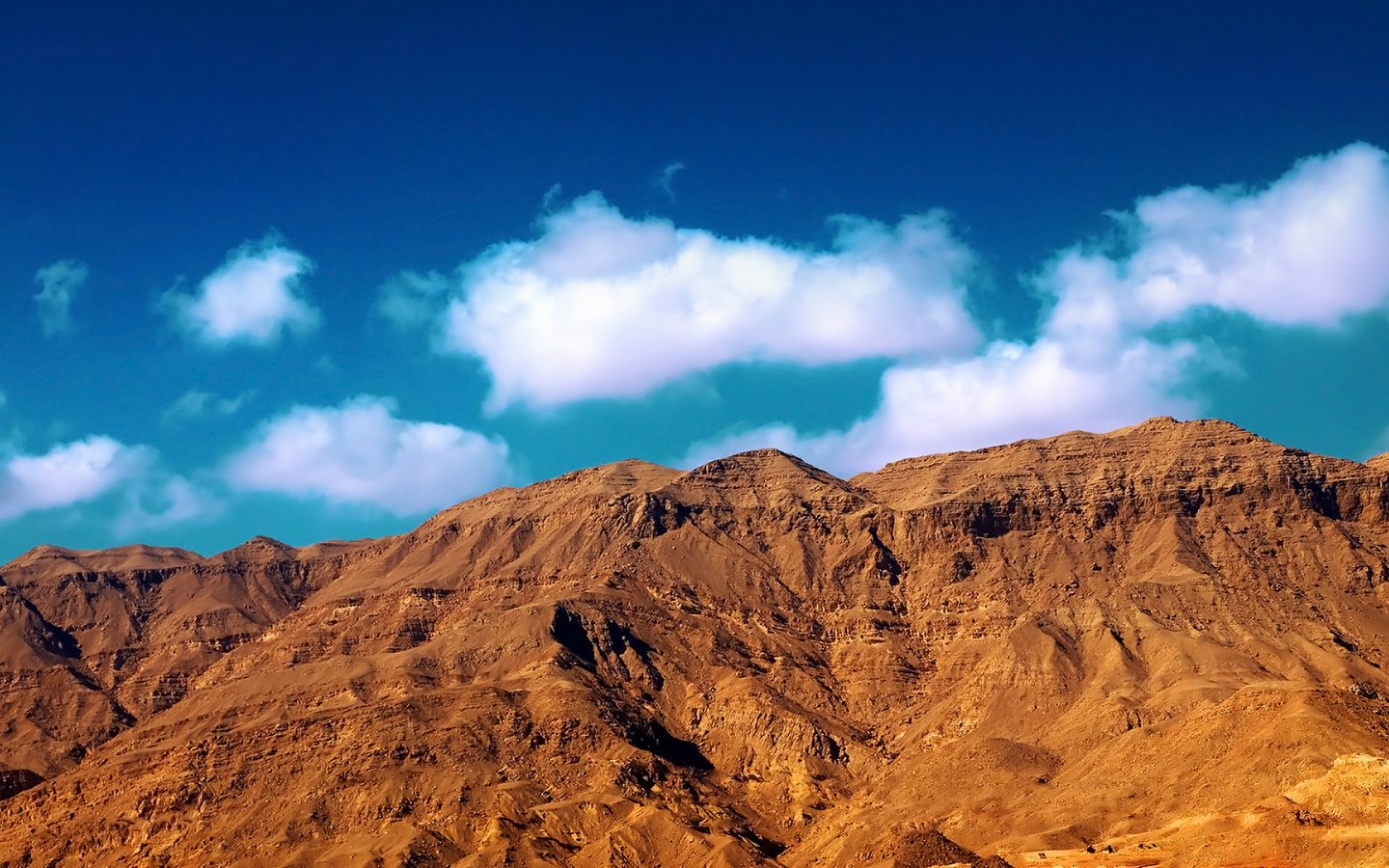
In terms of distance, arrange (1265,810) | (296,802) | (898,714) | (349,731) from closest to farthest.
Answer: (1265,810) → (296,802) → (349,731) → (898,714)

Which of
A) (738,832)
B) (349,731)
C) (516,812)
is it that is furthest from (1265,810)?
(349,731)

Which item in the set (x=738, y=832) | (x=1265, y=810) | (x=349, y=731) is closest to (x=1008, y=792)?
(x=738, y=832)

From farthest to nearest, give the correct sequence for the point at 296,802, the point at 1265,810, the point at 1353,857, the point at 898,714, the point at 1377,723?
the point at 898,714 → the point at 296,802 → the point at 1377,723 → the point at 1265,810 → the point at 1353,857

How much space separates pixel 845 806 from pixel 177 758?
6696 centimetres

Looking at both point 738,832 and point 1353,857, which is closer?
point 1353,857

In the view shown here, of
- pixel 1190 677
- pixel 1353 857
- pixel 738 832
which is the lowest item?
pixel 1353 857

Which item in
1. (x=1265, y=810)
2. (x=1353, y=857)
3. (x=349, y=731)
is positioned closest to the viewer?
(x=1353, y=857)

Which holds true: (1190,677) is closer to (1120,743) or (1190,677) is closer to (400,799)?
(1120,743)

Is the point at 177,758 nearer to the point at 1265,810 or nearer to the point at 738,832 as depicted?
the point at 738,832

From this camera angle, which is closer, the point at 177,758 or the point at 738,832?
the point at 738,832

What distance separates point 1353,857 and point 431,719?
326 ft

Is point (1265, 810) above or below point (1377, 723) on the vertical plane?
below

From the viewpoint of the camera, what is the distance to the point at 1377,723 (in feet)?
519

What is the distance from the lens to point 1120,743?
166000 millimetres
